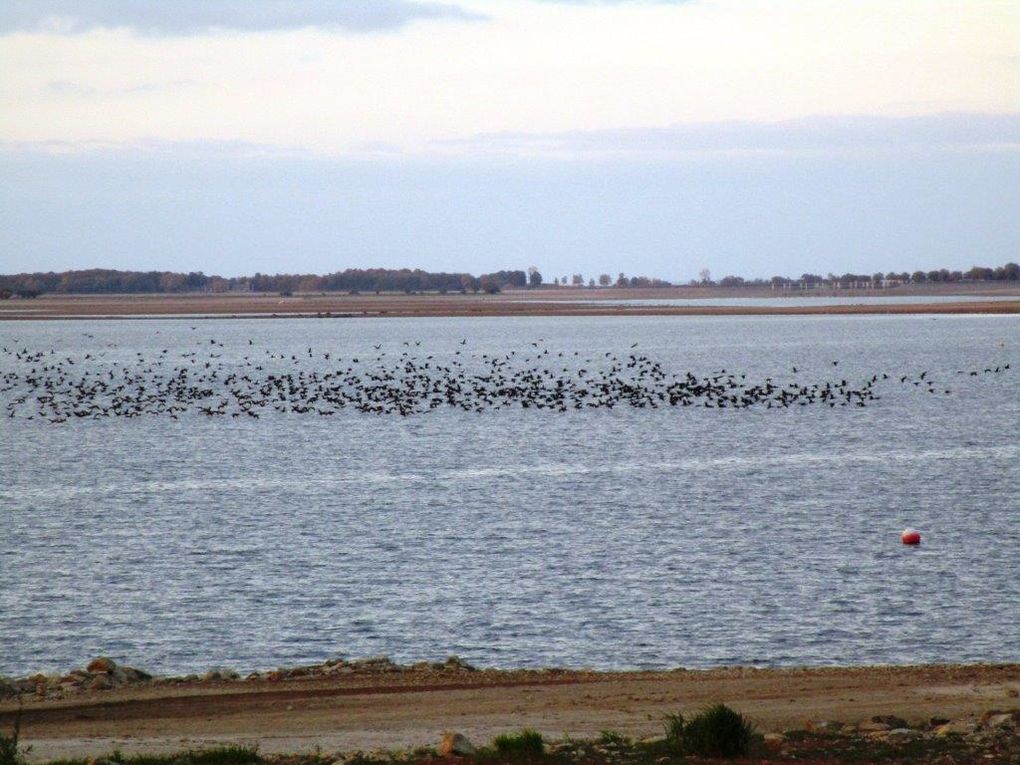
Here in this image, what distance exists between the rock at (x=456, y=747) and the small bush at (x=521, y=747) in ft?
0.83

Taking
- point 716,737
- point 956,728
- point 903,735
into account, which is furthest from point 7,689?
point 956,728

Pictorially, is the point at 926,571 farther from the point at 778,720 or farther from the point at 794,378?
the point at 794,378

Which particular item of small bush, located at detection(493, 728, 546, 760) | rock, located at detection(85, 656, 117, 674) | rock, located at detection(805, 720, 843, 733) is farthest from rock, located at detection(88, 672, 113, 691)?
rock, located at detection(805, 720, 843, 733)

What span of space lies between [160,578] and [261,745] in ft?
40.8

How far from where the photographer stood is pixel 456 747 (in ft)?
40.7

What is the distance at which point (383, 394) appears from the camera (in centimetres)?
6956

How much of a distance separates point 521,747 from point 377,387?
2401 inches

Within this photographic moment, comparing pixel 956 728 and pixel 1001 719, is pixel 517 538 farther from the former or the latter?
pixel 956 728

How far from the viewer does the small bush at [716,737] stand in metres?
12.1

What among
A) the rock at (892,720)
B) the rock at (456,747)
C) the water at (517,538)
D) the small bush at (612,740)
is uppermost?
the rock at (456,747)

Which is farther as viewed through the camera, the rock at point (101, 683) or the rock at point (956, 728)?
the rock at point (101, 683)

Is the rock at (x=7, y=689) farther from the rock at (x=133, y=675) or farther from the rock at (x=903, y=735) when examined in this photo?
the rock at (x=903, y=735)

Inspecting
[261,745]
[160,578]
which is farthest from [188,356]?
[261,745]

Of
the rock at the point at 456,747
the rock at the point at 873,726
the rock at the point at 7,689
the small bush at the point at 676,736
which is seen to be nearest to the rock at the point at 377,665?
the rock at the point at 7,689
